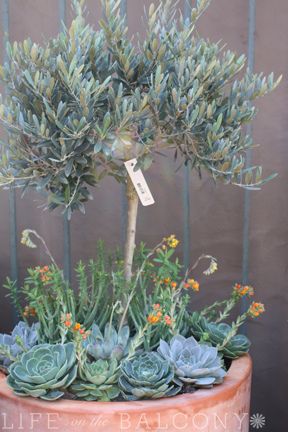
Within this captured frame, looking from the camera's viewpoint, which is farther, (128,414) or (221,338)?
(221,338)

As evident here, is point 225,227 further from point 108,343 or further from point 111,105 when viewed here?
point 111,105

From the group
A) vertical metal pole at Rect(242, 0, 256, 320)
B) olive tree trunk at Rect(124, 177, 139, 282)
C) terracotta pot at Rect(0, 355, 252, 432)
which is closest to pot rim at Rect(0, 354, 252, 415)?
terracotta pot at Rect(0, 355, 252, 432)

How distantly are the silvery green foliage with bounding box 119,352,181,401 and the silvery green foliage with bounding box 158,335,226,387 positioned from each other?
25mm

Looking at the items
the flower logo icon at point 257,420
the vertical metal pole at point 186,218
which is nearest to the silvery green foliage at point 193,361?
the vertical metal pole at point 186,218

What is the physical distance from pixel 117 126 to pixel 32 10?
84 centimetres

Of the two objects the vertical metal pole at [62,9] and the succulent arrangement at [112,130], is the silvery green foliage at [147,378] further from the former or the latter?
the vertical metal pole at [62,9]

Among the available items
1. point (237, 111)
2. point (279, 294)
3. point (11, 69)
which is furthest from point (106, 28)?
point (279, 294)

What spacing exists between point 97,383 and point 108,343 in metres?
0.12

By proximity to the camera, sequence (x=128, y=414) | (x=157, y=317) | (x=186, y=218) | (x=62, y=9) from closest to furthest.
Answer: (x=128, y=414)
(x=157, y=317)
(x=62, y=9)
(x=186, y=218)

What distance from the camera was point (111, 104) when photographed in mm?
1247

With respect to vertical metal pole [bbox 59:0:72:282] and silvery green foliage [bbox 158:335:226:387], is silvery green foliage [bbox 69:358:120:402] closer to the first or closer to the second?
silvery green foliage [bbox 158:335:226:387]

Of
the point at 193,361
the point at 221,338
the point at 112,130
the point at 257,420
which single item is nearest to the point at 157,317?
the point at 193,361

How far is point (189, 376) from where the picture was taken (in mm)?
1321

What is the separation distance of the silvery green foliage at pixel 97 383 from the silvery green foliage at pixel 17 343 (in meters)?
0.17
